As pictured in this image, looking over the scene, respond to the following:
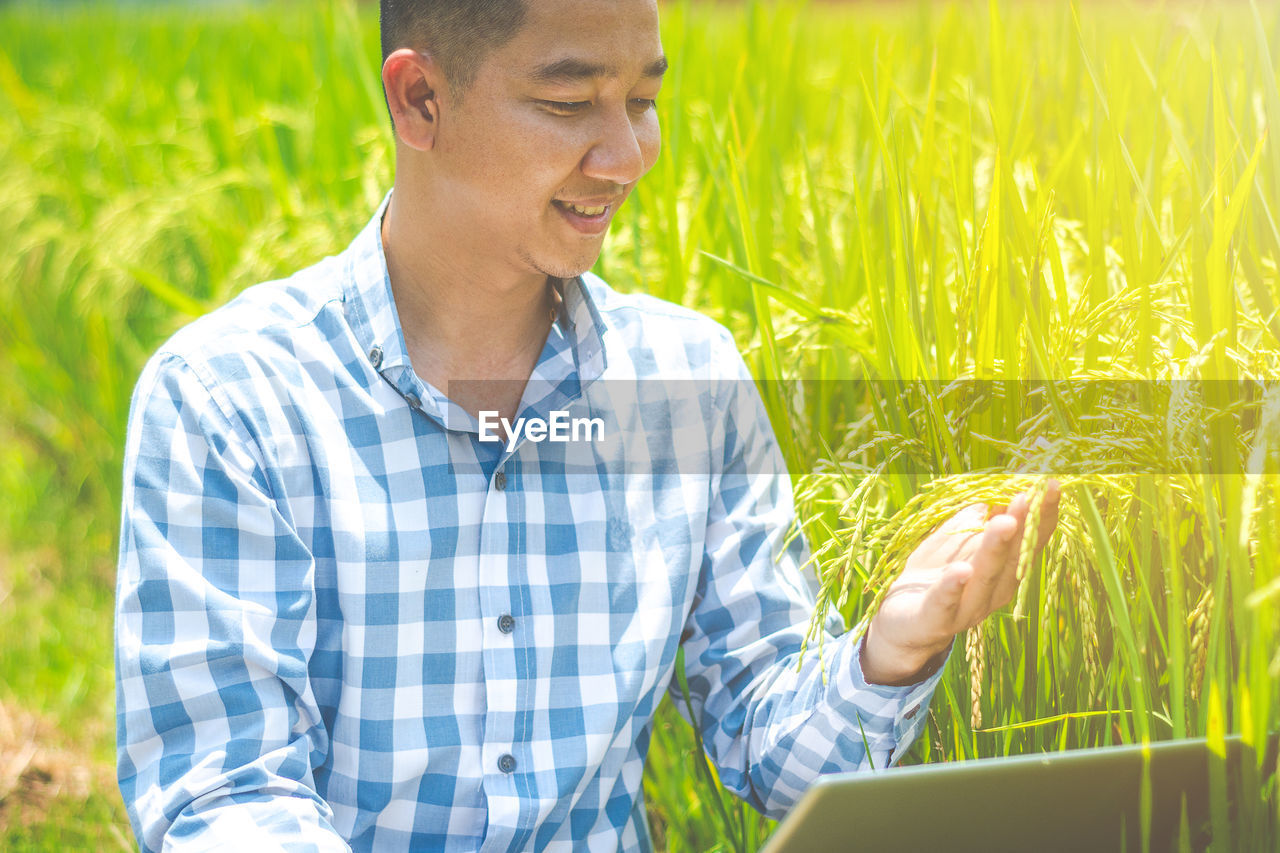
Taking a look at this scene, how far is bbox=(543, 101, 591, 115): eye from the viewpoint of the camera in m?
1.24

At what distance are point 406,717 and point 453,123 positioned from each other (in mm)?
655

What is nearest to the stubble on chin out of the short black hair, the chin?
the chin

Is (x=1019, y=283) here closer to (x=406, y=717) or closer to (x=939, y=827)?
(x=939, y=827)

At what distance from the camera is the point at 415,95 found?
4.36 ft

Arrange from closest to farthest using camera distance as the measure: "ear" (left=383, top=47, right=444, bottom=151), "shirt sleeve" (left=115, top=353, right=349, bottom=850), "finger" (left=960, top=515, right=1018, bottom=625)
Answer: "finger" (left=960, top=515, right=1018, bottom=625)
"shirt sleeve" (left=115, top=353, right=349, bottom=850)
"ear" (left=383, top=47, right=444, bottom=151)

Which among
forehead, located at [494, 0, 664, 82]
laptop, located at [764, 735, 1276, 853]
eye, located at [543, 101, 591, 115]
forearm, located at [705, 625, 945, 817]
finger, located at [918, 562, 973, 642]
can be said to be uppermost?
forehead, located at [494, 0, 664, 82]

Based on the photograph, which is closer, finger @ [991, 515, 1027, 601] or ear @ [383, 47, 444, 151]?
finger @ [991, 515, 1027, 601]

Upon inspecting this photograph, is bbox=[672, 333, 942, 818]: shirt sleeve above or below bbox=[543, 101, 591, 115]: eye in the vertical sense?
below

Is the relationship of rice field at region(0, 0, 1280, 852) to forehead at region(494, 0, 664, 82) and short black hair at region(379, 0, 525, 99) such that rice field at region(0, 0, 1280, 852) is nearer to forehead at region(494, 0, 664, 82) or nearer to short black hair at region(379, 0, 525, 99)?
forehead at region(494, 0, 664, 82)

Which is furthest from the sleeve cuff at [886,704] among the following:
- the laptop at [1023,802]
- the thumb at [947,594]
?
the laptop at [1023,802]

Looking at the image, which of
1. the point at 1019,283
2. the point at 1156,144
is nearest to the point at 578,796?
the point at 1019,283

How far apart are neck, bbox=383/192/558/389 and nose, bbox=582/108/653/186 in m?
0.16

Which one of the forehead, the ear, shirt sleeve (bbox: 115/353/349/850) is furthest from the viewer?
the ear

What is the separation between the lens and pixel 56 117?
3.84 meters
